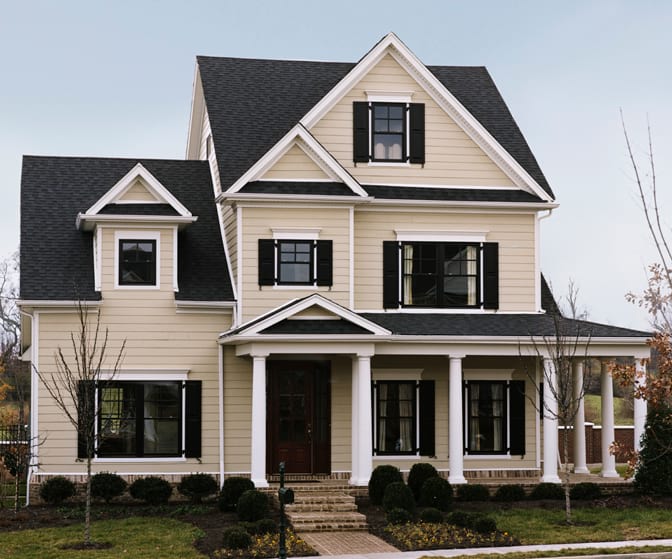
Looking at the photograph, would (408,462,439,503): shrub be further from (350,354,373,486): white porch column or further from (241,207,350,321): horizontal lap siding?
(241,207,350,321): horizontal lap siding

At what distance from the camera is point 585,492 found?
25.6 meters

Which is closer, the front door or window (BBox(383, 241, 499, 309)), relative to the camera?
the front door

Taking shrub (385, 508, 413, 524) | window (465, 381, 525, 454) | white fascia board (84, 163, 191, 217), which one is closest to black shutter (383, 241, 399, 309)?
window (465, 381, 525, 454)

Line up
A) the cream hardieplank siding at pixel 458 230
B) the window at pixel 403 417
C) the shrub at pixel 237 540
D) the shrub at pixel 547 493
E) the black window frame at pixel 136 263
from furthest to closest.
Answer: the cream hardieplank siding at pixel 458 230 → the window at pixel 403 417 → the black window frame at pixel 136 263 → the shrub at pixel 547 493 → the shrub at pixel 237 540

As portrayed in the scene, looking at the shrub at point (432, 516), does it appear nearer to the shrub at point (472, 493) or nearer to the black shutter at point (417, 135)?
the shrub at point (472, 493)

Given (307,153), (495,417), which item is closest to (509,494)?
(495,417)

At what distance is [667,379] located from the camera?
53.7 ft

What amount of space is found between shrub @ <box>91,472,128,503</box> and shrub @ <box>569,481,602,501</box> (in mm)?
9919

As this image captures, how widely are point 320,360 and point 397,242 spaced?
3382mm

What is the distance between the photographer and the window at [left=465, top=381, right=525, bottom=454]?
90.5 feet

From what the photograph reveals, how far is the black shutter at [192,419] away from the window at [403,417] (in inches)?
165

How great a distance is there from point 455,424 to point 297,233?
5633 mm

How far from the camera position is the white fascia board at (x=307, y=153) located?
26.2m

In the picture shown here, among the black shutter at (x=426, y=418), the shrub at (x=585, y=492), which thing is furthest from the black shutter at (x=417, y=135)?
the shrub at (x=585, y=492)
